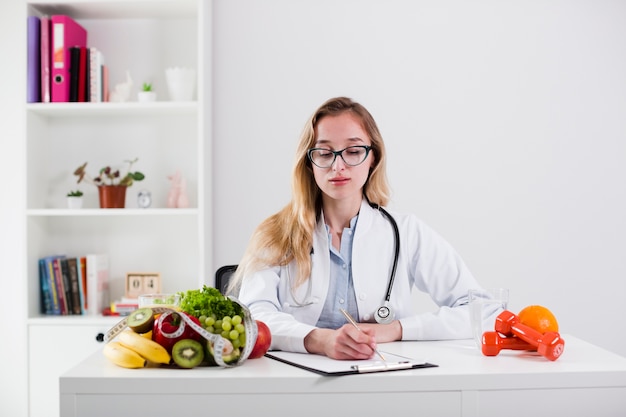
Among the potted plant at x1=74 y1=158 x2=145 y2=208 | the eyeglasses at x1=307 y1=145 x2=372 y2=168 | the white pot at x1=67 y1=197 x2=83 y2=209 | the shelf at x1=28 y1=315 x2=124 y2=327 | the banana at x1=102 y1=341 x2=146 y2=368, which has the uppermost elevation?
the eyeglasses at x1=307 y1=145 x2=372 y2=168

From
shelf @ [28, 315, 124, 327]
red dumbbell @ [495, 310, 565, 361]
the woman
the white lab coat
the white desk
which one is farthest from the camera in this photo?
shelf @ [28, 315, 124, 327]

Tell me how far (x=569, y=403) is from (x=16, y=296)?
9.83 feet

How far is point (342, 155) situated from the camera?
2.10 m

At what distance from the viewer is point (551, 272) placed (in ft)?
11.7

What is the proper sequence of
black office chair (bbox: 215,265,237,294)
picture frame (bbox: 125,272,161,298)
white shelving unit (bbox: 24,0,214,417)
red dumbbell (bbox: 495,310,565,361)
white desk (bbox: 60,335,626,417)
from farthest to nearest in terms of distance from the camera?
white shelving unit (bbox: 24,0,214,417) → picture frame (bbox: 125,272,161,298) → black office chair (bbox: 215,265,237,294) → red dumbbell (bbox: 495,310,565,361) → white desk (bbox: 60,335,626,417)

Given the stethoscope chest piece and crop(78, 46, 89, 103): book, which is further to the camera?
crop(78, 46, 89, 103): book

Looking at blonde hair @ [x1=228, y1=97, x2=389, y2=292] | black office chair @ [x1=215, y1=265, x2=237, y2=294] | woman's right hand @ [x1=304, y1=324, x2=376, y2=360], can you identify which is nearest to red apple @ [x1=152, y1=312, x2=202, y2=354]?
woman's right hand @ [x1=304, y1=324, x2=376, y2=360]

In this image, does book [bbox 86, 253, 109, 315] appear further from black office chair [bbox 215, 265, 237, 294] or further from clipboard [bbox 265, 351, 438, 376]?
clipboard [bbox 265, 351, 438, 376]

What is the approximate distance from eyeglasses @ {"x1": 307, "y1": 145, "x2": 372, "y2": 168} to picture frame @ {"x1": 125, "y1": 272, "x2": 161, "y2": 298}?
1.56 meters

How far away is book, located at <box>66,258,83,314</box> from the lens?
3309 millimetres

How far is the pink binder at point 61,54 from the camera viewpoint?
3.21 meters

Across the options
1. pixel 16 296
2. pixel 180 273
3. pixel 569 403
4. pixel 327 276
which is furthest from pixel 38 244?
pixel 569 403

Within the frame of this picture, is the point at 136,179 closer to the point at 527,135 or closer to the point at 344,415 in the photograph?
the point at 527,135

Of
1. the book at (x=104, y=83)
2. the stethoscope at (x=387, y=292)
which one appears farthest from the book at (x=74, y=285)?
the stethoscope at (x=387, y=292)
